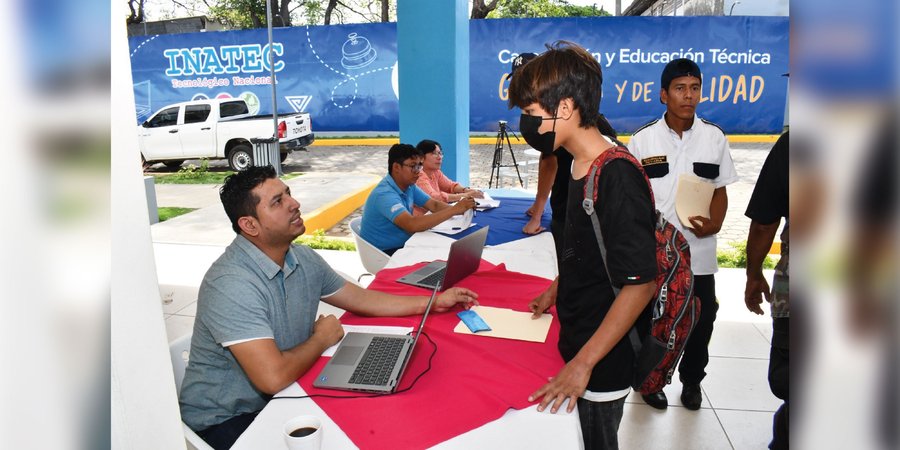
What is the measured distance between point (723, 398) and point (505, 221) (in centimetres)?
153

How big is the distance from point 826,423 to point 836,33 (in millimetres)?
190

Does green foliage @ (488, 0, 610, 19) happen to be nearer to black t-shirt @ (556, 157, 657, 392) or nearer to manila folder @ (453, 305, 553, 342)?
manila folder @ (453, 305, 553, 342)

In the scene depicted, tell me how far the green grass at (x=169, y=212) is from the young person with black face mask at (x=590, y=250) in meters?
6.28

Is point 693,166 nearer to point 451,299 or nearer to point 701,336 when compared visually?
point 701,336

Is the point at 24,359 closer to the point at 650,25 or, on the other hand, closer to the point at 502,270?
the point at 502,270

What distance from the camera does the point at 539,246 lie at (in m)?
3.04

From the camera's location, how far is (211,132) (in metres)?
9.62

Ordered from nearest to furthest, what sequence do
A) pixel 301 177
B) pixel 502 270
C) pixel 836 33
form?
1. pixel 836 33
2. pixel 502 270
3. pixel 301 177

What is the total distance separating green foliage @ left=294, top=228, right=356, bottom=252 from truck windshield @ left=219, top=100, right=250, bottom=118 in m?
4.89

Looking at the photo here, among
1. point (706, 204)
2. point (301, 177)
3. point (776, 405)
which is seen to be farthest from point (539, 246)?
point (301, 177)

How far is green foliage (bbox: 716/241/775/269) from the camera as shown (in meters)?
4.71

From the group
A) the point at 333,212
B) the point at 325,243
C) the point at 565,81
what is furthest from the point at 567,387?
the point at 333,212

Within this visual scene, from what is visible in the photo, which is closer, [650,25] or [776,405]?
[776,405]

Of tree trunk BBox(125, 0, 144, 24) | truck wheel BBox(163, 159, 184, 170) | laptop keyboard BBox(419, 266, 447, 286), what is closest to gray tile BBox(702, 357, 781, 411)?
laptop keyboard BBox(419, 266, 447, 286)
